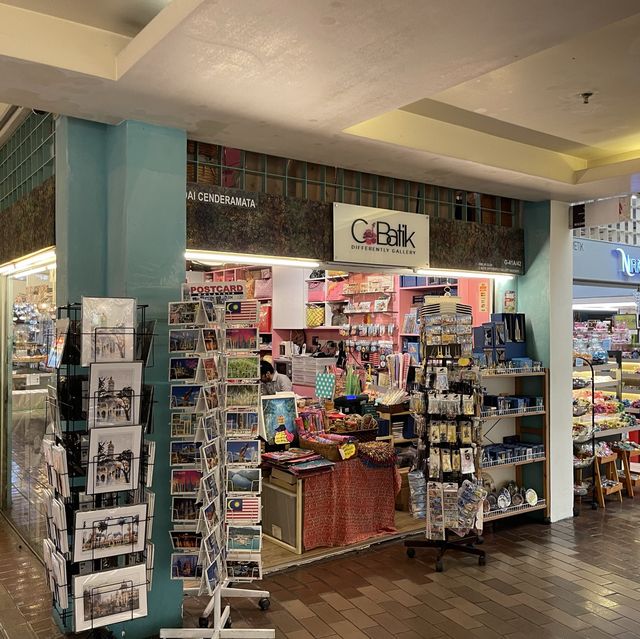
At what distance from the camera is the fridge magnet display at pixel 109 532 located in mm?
3252

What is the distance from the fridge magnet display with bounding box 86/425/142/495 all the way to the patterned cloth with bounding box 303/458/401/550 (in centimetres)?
203

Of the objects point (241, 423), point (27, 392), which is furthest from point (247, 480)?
point (27, 392)

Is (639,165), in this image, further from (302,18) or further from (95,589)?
(95,589)

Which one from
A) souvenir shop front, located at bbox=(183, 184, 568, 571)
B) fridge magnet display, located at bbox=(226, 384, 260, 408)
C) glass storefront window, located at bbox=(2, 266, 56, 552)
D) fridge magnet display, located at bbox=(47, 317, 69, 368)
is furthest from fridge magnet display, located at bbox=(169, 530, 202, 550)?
glass storefront window, located at bbox=(2, 266, 56, 552)

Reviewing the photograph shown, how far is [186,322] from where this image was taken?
368 centimetres

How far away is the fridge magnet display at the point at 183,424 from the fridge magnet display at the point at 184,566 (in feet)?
2.36

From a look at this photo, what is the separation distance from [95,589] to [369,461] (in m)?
2.71

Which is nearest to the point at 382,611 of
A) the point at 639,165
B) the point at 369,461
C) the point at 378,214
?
the point at 369,461

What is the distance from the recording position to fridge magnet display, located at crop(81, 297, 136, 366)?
10.9 feet

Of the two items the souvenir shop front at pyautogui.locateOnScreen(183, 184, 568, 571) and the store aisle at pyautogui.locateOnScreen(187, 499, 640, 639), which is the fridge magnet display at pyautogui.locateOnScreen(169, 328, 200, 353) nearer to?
the souvenir shop front at pyautogui.locateOnScreen(183, 184, 568, 571)

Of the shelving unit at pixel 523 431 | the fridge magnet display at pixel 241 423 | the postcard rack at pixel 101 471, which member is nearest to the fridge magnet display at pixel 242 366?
the fridge magnet display at pixel 241 423

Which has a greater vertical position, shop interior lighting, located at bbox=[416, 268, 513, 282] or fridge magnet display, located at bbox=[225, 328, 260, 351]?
shop interior lighting, located at bbox=[416, 268, 513, 282]

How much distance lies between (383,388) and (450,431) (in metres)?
2.69

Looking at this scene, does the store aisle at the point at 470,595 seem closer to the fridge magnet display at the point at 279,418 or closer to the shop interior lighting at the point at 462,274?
the fridge magnet display at the point at 279,418
